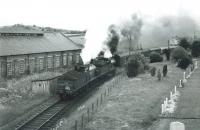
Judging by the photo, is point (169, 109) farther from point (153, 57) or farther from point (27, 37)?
point (153, 57)

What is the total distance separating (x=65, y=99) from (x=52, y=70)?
13.4 metres

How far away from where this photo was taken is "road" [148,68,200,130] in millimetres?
14755

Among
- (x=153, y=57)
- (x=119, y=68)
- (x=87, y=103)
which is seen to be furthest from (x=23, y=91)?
(x=153, y=57)

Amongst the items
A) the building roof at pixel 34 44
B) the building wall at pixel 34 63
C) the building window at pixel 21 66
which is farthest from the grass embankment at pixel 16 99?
the building roof at pixel 34 44

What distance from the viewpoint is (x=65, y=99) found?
24.6 metres

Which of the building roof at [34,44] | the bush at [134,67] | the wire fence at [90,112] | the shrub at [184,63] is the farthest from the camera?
the shrub at [184,63]

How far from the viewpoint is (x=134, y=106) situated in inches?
805

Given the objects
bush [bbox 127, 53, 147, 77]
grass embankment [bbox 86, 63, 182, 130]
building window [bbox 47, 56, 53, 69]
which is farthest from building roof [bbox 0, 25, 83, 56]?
grass embankment [bbox 86, 63, 182, 130]

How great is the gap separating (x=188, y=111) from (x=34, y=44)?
22773 mm

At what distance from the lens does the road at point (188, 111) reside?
14.8 meters

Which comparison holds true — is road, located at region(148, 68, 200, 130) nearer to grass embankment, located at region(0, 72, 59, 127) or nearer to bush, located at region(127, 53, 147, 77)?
bush, located at region(127, 53, 147, 77)

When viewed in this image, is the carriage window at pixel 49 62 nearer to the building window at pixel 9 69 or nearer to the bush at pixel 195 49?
the building window at pixel 9 69

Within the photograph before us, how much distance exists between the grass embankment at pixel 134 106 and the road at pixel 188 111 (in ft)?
4.04

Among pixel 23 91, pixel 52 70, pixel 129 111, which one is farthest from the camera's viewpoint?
pixel 52 70
